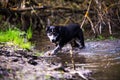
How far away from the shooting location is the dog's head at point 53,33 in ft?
35.6

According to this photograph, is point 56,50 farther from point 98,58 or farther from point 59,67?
point 59,67

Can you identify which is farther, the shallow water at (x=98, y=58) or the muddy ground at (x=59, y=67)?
the shallow water at (x=98, y=58)

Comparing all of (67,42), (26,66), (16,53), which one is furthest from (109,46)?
(26,66)

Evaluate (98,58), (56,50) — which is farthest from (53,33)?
(98,58)

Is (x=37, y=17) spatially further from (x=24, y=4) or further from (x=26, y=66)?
(x=26, y=66)


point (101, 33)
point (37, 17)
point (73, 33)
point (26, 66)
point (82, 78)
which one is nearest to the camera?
point (82, 78)

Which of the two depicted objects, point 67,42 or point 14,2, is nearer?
point 67,42

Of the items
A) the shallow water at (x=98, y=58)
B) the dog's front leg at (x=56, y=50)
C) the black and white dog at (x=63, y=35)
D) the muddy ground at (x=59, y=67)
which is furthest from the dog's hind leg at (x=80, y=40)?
the muddy ground at (x=59, y=67)

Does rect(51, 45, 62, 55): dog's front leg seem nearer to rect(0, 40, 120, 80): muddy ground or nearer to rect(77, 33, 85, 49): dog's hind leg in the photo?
rect(0, 40, 120, 80): muddy ground

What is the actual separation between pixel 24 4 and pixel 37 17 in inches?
36.7

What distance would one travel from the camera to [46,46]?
476 inches

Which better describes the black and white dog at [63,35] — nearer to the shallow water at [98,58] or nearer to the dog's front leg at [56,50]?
the dog's front leg at [56,50]

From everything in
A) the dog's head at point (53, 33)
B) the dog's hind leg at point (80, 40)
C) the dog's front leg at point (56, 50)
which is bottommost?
the dog's hind leg at point (80, 40)

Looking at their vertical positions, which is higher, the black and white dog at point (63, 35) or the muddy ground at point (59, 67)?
the muddy ground at point (59, 67)
